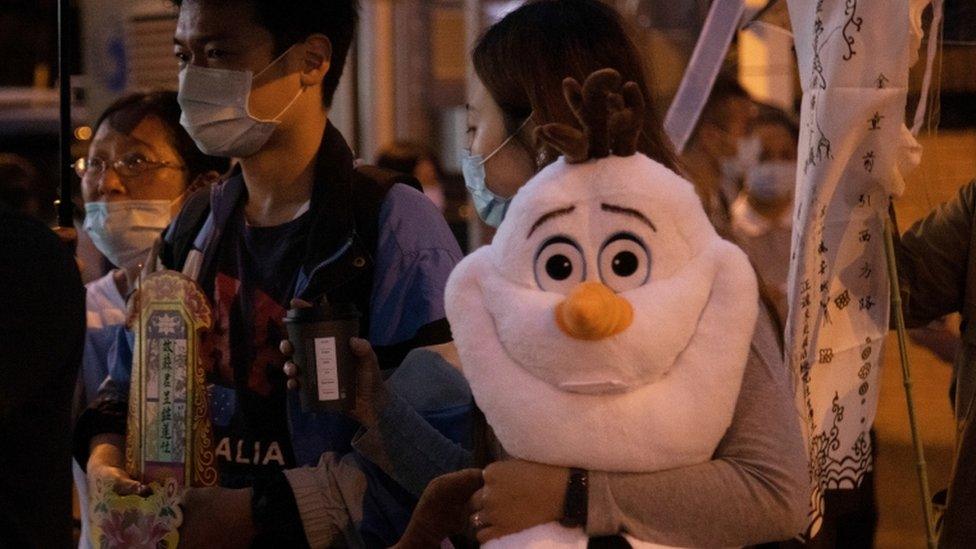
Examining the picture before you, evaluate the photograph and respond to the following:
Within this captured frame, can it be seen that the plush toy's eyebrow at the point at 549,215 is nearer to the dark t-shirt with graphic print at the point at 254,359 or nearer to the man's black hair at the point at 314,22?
the dark t-shirt with graphic print at the point at 254,359

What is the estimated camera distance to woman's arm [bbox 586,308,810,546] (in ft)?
7.34

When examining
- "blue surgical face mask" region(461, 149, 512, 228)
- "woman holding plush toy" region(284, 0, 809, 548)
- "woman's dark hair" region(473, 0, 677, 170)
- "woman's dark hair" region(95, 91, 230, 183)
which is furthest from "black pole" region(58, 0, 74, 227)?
"woman holding plush toy" region(284, 0, 809, 548)

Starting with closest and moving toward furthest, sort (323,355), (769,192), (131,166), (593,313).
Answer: (593,313), (323,355), (131,166), (769,192)

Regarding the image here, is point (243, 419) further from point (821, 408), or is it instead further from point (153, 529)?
point (821, 408)

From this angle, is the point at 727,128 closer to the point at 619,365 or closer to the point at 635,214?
the point at 635,214

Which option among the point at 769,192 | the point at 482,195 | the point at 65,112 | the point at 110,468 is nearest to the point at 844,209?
the point at 482,195

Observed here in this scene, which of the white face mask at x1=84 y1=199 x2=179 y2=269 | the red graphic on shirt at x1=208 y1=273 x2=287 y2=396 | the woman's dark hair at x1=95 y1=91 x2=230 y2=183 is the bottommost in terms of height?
the red graphic on shirt at x1=208 y1=273 x2=287 y2=396

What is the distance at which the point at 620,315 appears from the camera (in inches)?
84.7

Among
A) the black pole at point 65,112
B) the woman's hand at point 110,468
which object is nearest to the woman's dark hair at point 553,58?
the woman's hand at point 110,468

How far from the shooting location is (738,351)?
2.24 metres

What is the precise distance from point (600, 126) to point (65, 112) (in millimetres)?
1794

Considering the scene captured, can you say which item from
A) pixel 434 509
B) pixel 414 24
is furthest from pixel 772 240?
pixel 414 24

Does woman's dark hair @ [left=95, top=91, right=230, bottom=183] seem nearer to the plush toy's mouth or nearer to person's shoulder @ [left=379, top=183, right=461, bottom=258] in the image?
person's shoulder @ [left=379, top=183, right=461, bottom=258]

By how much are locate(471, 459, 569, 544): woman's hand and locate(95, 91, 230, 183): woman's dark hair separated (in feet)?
7.34
